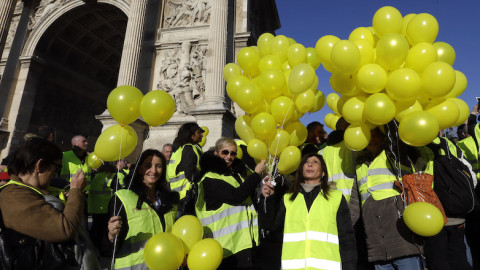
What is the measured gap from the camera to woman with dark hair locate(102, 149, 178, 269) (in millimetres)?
2342

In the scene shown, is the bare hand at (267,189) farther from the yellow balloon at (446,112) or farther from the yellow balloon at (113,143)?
the yellow balloon at (446,112)

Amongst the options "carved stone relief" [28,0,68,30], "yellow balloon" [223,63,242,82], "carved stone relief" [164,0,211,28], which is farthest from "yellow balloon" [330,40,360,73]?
"carved stone relief" [28,0,68,30]

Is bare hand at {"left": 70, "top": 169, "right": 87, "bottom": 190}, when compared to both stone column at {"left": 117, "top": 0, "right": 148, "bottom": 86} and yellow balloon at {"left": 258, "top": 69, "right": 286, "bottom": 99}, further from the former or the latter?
stone column at {"left": 117, "top": 0, "right": 148, "bottom": 86}

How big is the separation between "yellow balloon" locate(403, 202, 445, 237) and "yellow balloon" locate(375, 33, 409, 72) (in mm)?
1261

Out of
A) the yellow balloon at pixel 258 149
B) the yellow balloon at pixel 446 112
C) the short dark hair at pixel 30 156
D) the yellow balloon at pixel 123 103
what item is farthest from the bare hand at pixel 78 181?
the yellow balloon at pixel 446 112

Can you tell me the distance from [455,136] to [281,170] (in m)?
4.36

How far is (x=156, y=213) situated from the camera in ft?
8.41

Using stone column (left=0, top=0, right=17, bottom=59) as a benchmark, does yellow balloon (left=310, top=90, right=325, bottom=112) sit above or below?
below

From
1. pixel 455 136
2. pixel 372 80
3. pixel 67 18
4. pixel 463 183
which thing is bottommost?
pixel 463 183

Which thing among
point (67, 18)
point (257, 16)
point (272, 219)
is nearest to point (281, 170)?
point (272, 219)

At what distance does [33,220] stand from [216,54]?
892 cm

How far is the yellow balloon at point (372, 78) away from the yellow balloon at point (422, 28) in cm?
47

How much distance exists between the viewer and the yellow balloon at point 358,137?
2.82m

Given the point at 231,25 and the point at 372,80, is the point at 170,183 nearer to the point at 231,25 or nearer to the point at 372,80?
the point at 372,80
